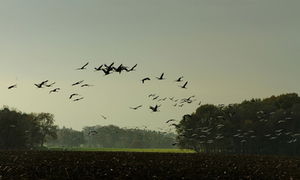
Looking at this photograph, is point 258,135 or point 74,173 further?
point 258,135

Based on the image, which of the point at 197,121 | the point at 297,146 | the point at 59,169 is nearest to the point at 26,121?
the point at 197,121

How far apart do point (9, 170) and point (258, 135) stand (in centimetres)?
9365

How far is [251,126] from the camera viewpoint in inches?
4825

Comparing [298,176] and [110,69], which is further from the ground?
[110,69]

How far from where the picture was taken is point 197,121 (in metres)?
141

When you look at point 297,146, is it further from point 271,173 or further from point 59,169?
point 59,169

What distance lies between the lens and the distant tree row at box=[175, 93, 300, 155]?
117 meters

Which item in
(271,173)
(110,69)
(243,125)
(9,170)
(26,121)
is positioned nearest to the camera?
(110,69)

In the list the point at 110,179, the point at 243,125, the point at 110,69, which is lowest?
the point at 110,179

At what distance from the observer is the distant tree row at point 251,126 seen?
117m

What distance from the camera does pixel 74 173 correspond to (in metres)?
33.0

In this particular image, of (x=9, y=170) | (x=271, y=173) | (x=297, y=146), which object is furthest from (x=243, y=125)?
(x=9, y=170)

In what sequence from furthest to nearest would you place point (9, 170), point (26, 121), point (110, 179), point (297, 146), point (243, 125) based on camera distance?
point (26, 121), point (243, 125), point (297, 146), point (9, 170), point (110, 179)

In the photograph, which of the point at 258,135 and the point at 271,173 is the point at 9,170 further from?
the point at 258,135
